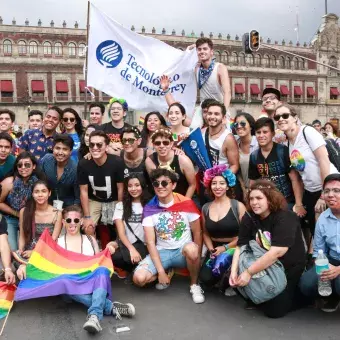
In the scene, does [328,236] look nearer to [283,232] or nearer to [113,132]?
[283,232]

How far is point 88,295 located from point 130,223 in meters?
1.10

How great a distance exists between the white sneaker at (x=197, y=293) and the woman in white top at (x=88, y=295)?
26.1 inches

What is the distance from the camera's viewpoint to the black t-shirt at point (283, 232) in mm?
3541

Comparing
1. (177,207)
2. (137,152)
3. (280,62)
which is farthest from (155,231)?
(280,62)

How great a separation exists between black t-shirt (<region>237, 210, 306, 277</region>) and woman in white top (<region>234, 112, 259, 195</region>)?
128cm

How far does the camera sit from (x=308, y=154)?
417cm

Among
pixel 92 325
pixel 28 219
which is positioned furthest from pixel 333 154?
pixel 28 219

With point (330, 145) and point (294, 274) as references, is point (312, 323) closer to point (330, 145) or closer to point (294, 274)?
point (294, 274)

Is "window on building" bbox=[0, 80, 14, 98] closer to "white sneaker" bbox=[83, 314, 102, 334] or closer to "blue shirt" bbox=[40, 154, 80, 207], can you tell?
"blue shirt" bbox=[40, 154, 80, 207]

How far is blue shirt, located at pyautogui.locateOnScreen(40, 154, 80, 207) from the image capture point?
498cm

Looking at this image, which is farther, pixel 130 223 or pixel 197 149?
pixel 197 149


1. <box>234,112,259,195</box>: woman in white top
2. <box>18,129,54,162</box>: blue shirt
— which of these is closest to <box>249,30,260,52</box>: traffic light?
<box>234,112,259,195</box>: woman in white top

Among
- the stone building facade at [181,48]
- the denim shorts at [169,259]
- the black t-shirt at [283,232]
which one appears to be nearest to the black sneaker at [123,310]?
the denim shorts at [169,259]

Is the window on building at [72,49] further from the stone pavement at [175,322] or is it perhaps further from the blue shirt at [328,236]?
the blue shirt at [328,236]
